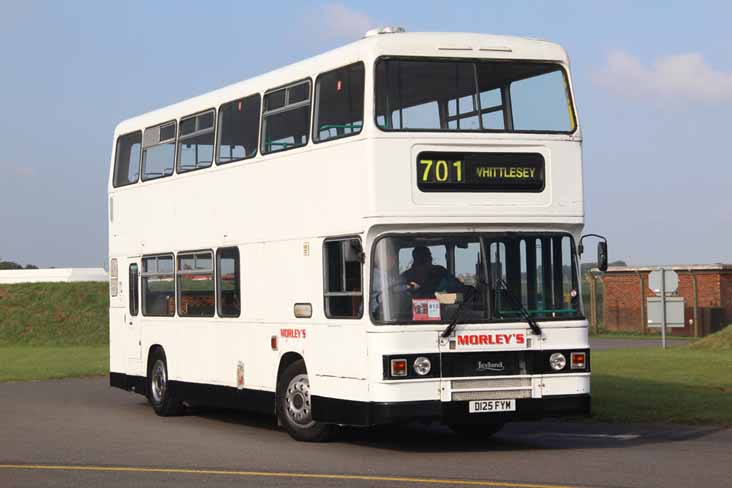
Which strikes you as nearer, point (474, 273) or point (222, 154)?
point (474, 273)

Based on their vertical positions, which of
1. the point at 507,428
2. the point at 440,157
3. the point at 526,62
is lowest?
the point at 507,428

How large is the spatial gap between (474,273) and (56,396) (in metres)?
12.9

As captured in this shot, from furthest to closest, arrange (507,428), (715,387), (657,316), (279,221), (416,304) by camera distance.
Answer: (657,316), (715,387), (507,428), (279,221), (416,304)

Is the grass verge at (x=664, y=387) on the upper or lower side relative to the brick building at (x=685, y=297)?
lower

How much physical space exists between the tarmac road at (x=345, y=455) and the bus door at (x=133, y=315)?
6.00 ft

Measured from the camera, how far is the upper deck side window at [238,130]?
18203 millimetres

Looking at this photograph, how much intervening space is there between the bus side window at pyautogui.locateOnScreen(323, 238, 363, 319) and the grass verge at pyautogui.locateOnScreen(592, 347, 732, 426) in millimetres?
5024

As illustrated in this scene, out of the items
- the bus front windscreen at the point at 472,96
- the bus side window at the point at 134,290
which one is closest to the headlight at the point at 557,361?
the bus front windscreen at the point at 472,96

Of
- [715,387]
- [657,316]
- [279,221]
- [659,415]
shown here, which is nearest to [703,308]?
[657,316]

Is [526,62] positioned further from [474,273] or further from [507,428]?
[507,428]

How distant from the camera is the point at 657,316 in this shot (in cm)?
4066

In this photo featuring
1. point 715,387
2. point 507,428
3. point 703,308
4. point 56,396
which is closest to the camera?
point 507,428

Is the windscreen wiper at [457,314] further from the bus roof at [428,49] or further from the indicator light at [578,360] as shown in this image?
the bus roof at [428,49]

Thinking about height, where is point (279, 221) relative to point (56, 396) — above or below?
above
